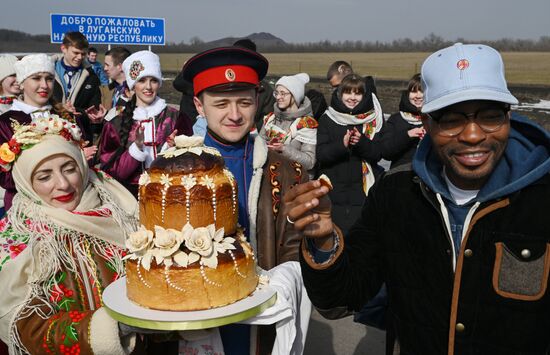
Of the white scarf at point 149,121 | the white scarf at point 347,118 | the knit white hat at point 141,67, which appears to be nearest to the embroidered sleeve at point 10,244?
the white scarf at point 149,121

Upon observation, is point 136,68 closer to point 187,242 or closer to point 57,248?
point 57,248

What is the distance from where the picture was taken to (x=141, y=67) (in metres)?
5.27

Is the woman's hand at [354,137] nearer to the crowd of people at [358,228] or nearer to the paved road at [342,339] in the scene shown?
the paved road at [342,339]

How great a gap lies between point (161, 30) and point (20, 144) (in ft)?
58.2

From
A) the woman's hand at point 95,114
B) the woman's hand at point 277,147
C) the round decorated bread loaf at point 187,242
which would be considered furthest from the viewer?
the woman's hand at point 95,114

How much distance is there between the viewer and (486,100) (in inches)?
77.2

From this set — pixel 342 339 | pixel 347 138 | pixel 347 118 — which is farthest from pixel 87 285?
pixel 347 118

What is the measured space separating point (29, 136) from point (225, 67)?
106cm

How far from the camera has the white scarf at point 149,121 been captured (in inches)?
194

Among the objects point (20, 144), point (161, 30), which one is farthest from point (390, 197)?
point (161, 30)

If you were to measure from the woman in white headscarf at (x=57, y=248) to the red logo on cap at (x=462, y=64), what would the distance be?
68.6 inches

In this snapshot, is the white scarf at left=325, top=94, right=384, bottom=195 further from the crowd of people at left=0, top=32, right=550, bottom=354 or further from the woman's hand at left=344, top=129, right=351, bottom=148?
the crowd of people at left=0, top=32, right=550, bottom=354

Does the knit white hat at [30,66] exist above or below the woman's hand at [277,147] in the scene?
above

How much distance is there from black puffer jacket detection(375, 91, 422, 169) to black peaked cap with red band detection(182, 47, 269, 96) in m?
3.03
